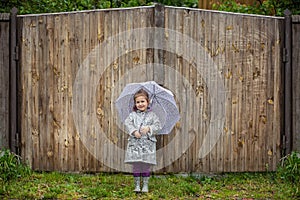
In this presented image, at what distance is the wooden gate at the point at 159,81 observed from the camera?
6.61 metres

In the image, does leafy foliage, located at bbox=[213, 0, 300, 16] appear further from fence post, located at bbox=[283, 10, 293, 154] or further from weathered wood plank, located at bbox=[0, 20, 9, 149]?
weathered wood plank, located at bbox=[0, 20, 9, 149]

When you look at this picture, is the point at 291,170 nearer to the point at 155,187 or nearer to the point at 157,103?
the point at 155,187

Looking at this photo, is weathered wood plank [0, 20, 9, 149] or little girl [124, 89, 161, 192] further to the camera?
weathered wood plank [0, 20, 9, 149]

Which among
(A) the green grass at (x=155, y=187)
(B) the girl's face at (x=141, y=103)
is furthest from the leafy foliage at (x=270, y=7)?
(B) the girl's face at (x=141, y=103)

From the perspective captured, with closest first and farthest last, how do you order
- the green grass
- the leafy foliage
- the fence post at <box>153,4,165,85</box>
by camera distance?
Answer: the green grass, the fence post at <box>153,4,165,85</box>, the leafy foliage

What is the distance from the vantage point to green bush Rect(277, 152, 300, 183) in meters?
6.24

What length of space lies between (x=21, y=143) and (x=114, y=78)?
138 cm

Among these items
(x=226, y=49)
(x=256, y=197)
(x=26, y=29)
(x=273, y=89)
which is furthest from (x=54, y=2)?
(x=256, y=197)

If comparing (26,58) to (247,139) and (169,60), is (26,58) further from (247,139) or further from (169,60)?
(247,139)

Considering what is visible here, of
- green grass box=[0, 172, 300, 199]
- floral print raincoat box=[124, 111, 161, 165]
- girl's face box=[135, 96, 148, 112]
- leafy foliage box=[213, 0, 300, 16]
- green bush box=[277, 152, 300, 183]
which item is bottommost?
green grass box=[0, 172, 300, 199]

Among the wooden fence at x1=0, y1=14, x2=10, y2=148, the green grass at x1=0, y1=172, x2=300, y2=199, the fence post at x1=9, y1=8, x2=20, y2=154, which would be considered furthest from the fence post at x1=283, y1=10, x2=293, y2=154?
the wooden fence at x1=0, y1=14, x2=10, y2=148

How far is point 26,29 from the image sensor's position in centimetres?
672

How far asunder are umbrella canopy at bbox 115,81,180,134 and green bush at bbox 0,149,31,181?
1.33m

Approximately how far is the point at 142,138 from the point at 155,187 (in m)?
0.59
